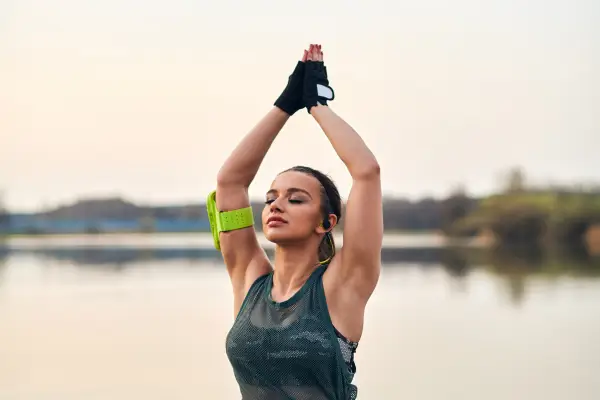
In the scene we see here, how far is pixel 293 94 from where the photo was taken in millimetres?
2803

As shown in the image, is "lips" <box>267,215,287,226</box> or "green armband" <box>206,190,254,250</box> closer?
"lips" <box>267,215,287,226</box>

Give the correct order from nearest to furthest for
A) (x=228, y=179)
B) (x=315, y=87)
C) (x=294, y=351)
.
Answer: (x=294, y=351) → (x=315, y=87) → (x=228, y=179)

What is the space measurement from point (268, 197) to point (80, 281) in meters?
16.7

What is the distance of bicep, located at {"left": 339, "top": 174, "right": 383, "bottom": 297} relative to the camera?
259 centimetres

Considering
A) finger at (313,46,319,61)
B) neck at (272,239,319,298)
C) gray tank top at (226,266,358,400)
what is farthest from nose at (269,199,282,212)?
finger at (313,46,319,61)

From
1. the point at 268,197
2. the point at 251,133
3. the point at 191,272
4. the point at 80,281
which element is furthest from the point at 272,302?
the point at 191,272

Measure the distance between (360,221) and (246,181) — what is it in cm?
47

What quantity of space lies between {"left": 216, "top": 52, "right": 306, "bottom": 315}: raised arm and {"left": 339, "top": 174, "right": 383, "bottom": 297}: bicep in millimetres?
349

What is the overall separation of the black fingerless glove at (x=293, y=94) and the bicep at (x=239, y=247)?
0.95ft

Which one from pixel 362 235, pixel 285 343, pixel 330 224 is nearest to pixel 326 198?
pixel 330 224

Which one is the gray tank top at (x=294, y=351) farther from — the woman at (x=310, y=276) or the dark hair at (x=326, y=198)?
the dark hair at (x=326, y=198)

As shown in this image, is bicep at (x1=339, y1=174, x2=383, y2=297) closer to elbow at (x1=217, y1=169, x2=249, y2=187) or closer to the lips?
the lips

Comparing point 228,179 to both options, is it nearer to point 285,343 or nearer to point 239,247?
point 239,247

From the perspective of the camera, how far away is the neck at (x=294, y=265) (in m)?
2.70
